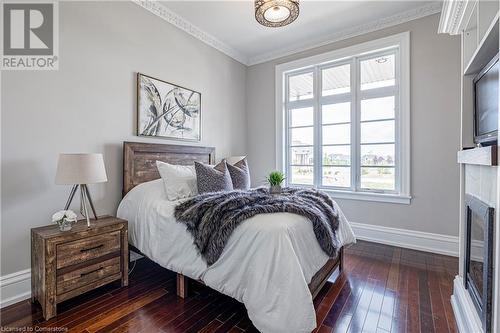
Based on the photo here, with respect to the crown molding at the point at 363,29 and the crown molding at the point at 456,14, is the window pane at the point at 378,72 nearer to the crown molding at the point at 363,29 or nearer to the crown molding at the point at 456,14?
the crown molding at the point at 363,29

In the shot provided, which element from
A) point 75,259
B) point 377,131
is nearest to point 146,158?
point 75,259

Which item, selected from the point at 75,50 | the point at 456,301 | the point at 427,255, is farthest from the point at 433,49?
the point at 75,50

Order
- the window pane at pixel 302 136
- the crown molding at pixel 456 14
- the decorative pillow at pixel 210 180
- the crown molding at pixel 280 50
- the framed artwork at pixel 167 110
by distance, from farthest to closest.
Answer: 1. the window pane at pixel 302 136
2. the crown molding at pixel 280 50
3. the framed artwork at pixel 167 110
4. the decorative pillow at pixel 210 180
5. the crown molding at pixel 456 14

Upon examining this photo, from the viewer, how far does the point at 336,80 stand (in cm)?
369

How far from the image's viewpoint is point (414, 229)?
3.09 m

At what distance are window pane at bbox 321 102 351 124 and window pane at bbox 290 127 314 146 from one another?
284mm

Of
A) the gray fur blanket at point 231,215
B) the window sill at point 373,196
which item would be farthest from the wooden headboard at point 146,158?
the window sill at point 373,196

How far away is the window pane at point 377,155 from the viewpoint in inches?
129

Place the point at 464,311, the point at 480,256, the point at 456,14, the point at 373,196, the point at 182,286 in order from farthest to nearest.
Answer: the point at 373,196 < the point at 182,286 < the point at 456,14 < the point at 464,311 < the point at 480,256

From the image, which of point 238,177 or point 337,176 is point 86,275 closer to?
point 238,177

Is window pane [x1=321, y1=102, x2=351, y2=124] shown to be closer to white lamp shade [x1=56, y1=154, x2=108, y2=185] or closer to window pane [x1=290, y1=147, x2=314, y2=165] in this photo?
window pane [x1=290, y1=147, x2=314, y2=165]

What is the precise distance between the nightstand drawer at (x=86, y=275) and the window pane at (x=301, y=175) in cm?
281

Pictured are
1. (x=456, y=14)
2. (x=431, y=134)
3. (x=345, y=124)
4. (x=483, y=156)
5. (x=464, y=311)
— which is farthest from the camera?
(x=345, y=124)

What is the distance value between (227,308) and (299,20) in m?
3.36
